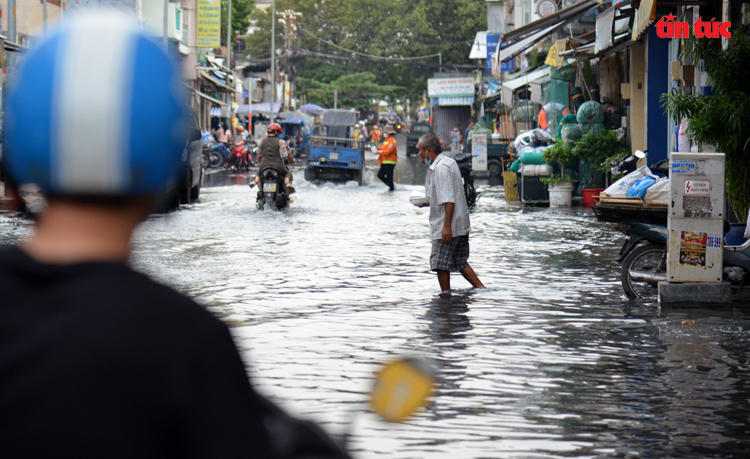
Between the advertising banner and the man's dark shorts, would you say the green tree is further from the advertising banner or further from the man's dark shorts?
the man's dark shorts

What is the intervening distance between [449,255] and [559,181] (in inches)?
428

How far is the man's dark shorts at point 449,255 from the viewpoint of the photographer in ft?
30.7

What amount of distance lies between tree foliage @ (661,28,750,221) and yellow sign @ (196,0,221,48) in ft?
120

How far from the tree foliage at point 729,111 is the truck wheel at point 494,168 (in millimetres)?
21589

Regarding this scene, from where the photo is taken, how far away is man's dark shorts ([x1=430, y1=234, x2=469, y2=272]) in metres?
9.36

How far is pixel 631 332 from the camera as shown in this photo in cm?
748

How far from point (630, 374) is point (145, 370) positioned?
5333 millimetres

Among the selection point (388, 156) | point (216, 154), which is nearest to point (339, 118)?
point (216, 154)

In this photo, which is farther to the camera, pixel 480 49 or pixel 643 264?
pixel 480 49

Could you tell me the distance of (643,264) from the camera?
9148 millimetres

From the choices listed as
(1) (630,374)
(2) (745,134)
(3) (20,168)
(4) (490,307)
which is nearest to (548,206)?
(2) (745,134)

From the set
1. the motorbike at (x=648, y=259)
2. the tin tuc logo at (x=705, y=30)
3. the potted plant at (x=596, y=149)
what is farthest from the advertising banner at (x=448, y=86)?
the motorbike at (x=648, y=259)

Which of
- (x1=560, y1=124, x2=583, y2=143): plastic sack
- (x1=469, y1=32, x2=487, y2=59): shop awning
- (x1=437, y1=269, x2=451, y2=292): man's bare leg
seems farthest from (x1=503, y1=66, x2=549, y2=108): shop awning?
(x1=469, y1=32, x2=487, y2=59): shop awning

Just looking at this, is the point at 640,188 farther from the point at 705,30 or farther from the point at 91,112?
the point at 91,112
